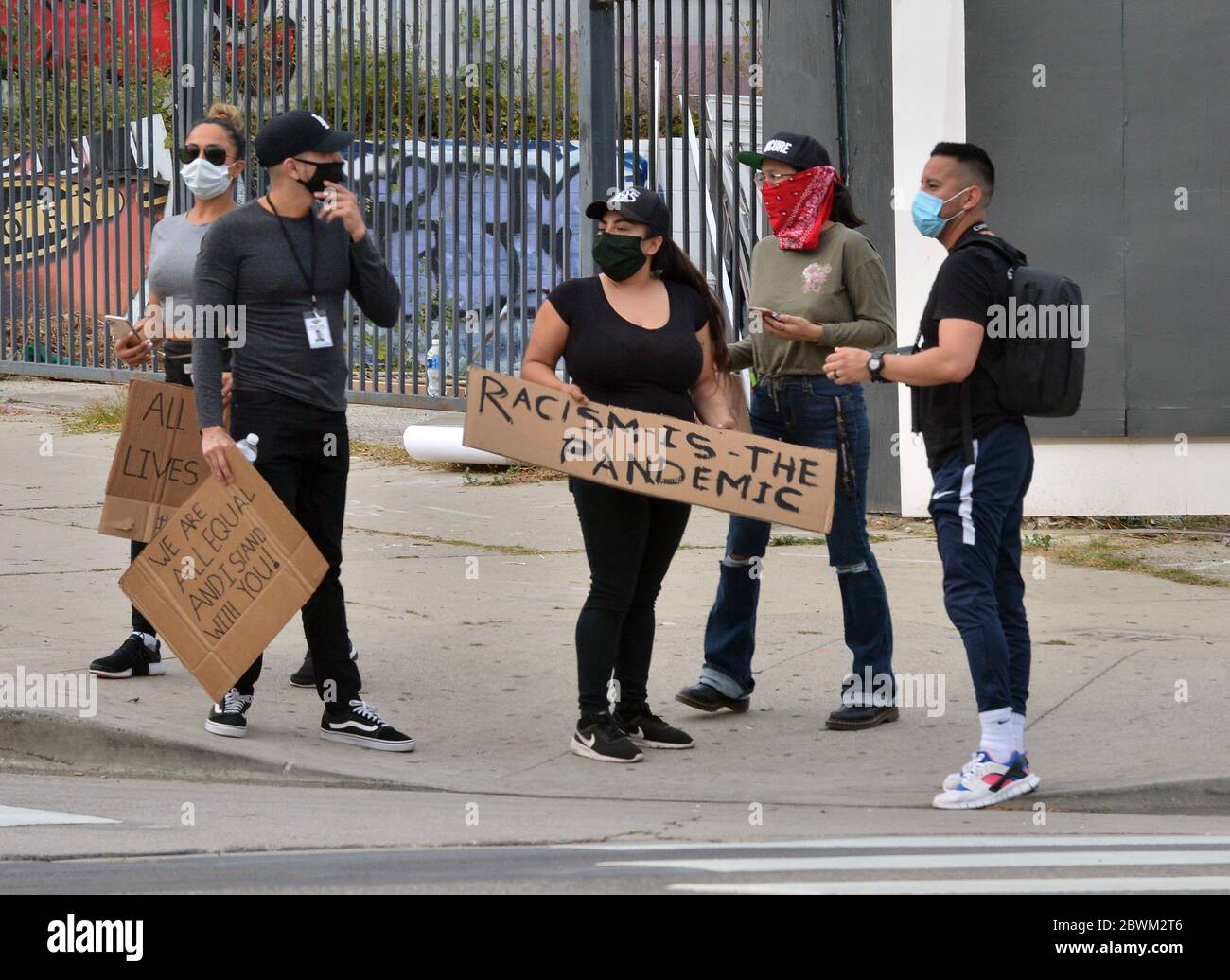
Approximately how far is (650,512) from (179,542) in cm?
158

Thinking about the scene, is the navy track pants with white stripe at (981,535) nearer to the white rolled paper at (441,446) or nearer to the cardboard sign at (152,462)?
the cardboard sign at (152,462)

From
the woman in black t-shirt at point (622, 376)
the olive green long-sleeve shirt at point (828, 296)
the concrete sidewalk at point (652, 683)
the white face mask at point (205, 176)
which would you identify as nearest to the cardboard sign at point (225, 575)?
the concrete sidewalk at point (652, 683)

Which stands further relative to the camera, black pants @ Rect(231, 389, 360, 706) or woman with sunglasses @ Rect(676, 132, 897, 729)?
woman with sunglasses @ Rect(676, 132, 897, 729)

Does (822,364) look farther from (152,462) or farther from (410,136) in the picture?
(410,136)

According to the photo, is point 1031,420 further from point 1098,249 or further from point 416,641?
point 416,641

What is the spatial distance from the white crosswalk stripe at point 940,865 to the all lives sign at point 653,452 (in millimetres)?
1259

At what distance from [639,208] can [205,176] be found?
5.78 feet

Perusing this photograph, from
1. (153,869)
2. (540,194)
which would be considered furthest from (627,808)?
(540,194)

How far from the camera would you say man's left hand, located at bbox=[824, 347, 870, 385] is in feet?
18.2

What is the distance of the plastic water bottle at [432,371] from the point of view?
45.4ft

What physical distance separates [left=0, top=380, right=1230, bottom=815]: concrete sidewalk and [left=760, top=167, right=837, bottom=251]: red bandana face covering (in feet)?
5.63

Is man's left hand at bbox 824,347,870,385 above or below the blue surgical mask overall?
below

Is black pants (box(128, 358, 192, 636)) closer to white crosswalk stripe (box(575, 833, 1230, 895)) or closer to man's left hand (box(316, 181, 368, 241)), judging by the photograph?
man's left hand (box(316, 181, 368, 241))

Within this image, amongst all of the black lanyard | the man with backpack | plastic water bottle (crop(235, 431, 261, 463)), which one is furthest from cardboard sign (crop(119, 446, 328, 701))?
the man with backpack
